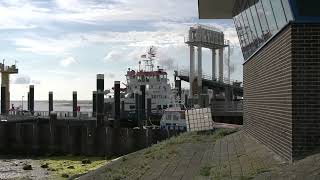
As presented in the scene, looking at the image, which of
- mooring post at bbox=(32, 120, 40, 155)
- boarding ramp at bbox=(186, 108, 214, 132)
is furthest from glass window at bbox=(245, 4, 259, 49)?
mooring post at bbox=(32, 120, 40, 155)

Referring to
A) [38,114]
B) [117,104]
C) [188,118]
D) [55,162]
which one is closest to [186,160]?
[188,118]

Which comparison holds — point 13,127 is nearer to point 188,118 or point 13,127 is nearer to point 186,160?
point 188,118

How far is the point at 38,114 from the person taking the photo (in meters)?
63.9

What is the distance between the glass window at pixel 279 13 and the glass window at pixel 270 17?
0.38 metres

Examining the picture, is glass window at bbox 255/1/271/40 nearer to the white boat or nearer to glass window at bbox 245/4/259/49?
glass window at bbox 245/4/259/49

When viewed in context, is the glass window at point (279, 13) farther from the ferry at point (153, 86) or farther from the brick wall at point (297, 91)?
the ferry at point (153, 86)

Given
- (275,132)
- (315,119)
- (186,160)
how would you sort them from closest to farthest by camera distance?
(315,119) < (275,132) < (186,160)

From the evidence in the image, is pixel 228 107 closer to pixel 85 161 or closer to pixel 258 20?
pixel 85 161

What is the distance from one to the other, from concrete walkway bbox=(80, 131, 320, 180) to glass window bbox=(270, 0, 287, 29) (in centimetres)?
284

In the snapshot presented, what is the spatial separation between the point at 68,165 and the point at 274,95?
22.7 meters

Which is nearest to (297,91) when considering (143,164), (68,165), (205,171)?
(205,171)

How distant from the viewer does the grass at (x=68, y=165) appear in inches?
Result: 1151

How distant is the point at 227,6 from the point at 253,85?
7578mm

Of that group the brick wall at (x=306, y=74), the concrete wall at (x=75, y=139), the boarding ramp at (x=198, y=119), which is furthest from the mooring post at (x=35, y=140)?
the brick wall at (x=306, y=74)
